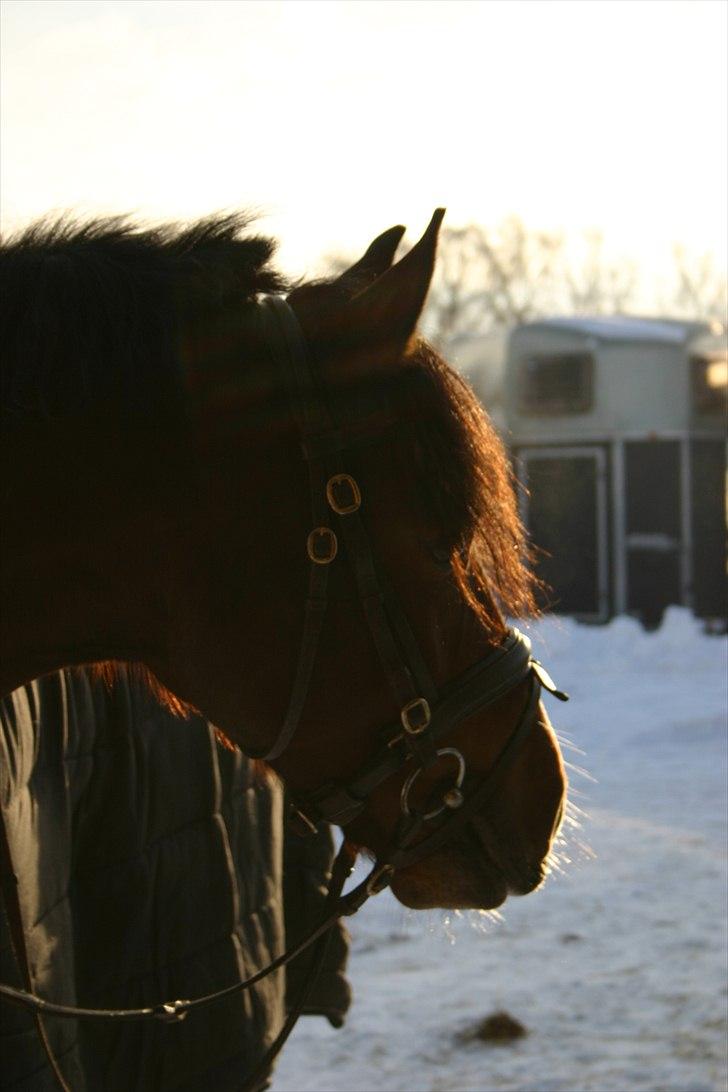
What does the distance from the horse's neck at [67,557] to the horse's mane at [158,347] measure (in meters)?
0.08

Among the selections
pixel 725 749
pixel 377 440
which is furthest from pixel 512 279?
pixel 377 440

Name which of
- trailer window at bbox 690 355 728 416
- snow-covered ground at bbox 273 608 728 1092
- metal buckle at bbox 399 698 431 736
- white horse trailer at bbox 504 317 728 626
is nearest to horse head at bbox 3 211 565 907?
metal buckle at bbox 399 698 431 736

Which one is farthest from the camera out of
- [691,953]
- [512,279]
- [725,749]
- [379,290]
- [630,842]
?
[512,279]

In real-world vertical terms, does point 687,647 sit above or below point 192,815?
below

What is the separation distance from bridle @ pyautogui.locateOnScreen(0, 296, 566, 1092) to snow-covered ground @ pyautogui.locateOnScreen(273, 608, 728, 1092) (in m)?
0.30

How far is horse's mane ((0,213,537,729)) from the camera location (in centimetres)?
173

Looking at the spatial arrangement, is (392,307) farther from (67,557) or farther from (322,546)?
(67,557)

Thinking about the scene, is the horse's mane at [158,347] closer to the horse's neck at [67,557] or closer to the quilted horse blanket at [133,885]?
the horse's neck at [67,557]

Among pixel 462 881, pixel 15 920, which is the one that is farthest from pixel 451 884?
pixel 15 920

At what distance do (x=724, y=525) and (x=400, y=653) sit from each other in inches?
463

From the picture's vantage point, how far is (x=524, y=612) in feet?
6.90

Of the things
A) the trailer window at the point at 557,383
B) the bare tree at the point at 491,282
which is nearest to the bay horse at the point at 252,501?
the trailer window at the point at 557,383

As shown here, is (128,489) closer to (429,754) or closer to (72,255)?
(72,255)

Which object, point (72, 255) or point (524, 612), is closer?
point (72, 255)
